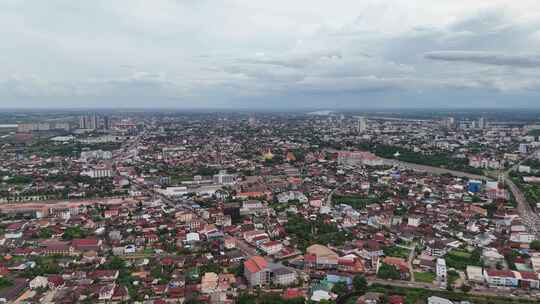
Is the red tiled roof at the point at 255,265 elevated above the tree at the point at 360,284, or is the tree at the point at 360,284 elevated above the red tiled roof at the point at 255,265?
the red tiled roof at the point at 255,265

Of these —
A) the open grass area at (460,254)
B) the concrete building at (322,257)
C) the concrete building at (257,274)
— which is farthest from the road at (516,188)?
the concrete building at (257,274)

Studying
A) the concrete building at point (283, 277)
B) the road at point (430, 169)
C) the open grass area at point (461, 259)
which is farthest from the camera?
the road at point (430, 169)

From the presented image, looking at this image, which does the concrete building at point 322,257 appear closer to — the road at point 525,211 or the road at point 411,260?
the road at point 411,260

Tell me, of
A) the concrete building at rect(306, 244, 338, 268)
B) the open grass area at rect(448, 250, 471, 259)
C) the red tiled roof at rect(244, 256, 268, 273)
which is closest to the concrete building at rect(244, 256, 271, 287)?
the red tiled roof at rect(244, 256, 268, 273)

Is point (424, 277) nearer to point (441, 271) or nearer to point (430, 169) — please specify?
point (441, 271)

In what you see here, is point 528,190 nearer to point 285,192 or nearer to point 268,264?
point 285,192

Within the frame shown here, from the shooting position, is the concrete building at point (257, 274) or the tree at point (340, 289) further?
the concrete building at point (257, 274)

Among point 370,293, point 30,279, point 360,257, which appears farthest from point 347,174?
point 30,279

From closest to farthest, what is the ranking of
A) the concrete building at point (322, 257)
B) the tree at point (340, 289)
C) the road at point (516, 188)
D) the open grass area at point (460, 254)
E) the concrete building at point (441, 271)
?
the tree at point (340, 289)
the concrete building at point (441, 271)
the concrete building at point (322, 257)
the open grass area at point (460, 254)
the road at point (516, 188)

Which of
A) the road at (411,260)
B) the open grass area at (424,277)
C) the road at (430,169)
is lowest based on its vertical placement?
the open grass area at (424,277)
